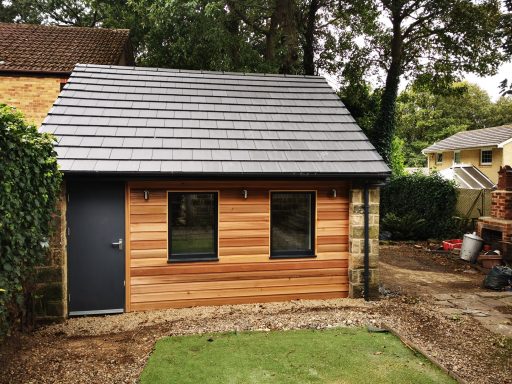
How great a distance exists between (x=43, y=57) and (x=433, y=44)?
1818 cm

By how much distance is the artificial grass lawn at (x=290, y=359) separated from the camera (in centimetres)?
489

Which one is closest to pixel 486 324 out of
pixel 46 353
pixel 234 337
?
pixel 234 337

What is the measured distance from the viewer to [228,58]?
16125 millimetres

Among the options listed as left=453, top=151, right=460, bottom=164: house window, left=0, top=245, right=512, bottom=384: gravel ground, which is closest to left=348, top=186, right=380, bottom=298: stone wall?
left=0, top=245, right=512, bottom=384: gravel ground

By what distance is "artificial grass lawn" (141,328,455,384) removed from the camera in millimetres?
4887

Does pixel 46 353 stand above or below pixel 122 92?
below

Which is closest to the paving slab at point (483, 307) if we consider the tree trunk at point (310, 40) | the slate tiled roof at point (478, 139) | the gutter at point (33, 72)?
the gutter at point (33, 72)

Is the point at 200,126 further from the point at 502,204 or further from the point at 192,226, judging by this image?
the point at 502,204

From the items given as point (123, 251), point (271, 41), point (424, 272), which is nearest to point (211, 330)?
point (123, 251)

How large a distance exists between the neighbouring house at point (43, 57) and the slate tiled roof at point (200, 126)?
551 centimetres

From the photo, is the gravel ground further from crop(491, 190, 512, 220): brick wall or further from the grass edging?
crop(491, 190, 512, 220): brick wall

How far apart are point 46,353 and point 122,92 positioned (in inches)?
234

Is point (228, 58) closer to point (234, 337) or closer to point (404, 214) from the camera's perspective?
point (404, 214)

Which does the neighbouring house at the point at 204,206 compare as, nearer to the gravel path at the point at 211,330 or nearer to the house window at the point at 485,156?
the gravel path at the point at 211,330
